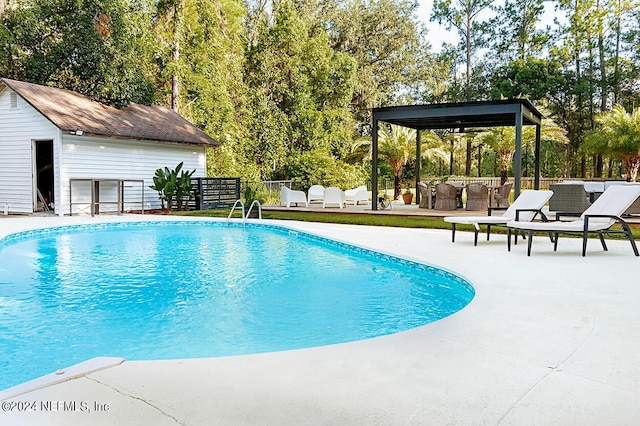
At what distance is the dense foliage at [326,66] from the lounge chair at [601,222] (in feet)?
41.7

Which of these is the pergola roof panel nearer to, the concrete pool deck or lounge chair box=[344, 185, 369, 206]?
lounge chair box=[344, 185, 369, 206]

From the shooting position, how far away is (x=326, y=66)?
90.2 ft

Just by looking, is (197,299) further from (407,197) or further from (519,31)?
(519,31)

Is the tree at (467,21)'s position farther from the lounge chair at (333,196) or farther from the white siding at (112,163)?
the white siding at (112,163)

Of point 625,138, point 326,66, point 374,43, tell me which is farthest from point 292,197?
point 374,43

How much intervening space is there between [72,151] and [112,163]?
1.48 meters

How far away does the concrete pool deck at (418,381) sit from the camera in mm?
2330

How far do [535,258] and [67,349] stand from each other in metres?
5.86

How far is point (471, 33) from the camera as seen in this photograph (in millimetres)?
32625

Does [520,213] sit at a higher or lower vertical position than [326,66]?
lower

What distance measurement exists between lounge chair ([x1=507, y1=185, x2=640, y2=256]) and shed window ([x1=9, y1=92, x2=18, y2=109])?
1470 centimetres

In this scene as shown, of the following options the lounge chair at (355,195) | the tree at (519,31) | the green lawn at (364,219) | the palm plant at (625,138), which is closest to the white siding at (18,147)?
the green lawn at (364,219)

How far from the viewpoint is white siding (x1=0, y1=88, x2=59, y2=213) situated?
50.1 feet

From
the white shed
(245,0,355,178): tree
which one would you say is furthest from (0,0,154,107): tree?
(245,0,355,178): tree
